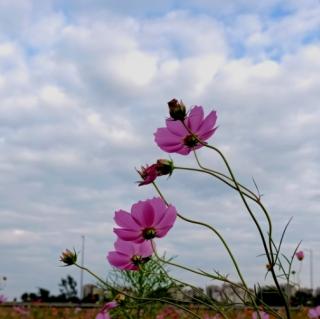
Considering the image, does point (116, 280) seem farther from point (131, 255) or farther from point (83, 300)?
point (83, 300)

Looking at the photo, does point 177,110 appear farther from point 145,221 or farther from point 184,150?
point 145,221

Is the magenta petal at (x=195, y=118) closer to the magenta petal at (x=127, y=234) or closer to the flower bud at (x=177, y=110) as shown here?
the flower bud at (x=177, y=110)

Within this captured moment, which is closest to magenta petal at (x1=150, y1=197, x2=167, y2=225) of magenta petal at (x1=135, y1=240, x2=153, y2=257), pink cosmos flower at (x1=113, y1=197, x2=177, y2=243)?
pink cosmos flower at (x1=113, y1=197, x2=177, y2=243)

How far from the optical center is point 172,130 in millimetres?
1324

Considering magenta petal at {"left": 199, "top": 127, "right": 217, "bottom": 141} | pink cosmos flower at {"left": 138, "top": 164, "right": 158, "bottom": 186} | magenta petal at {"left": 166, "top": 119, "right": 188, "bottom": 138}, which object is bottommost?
pink cosmos flower at {"left": 138, "top": 164, "right": 158, "bottom": 186}

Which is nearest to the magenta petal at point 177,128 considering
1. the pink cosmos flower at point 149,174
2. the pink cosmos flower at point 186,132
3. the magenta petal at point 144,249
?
the pink cosmos flower at point 186,132

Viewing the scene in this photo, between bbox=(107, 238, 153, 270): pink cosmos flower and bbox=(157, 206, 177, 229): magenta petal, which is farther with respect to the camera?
bbox=(107, 238, 153, 270): pink cosmos flower

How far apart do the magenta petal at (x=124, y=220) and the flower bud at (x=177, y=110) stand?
20 centimetres

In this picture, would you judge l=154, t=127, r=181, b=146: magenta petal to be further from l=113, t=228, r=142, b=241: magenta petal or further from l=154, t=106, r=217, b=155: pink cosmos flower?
l=113, t=228, r=142, b=241: magenta petal

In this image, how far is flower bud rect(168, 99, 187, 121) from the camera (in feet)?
4.09

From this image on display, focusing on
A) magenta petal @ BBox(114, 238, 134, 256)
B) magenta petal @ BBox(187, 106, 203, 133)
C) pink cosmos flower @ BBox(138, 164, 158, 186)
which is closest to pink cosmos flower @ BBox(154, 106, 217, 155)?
magenta petal @ BBox(187, 106, 203, 133)

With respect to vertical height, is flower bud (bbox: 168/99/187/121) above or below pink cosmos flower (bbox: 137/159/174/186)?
above

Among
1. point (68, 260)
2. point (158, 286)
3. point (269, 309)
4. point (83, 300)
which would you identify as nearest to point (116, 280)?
point (158, 286)

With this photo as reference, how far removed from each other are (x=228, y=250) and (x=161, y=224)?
170 millimetres
